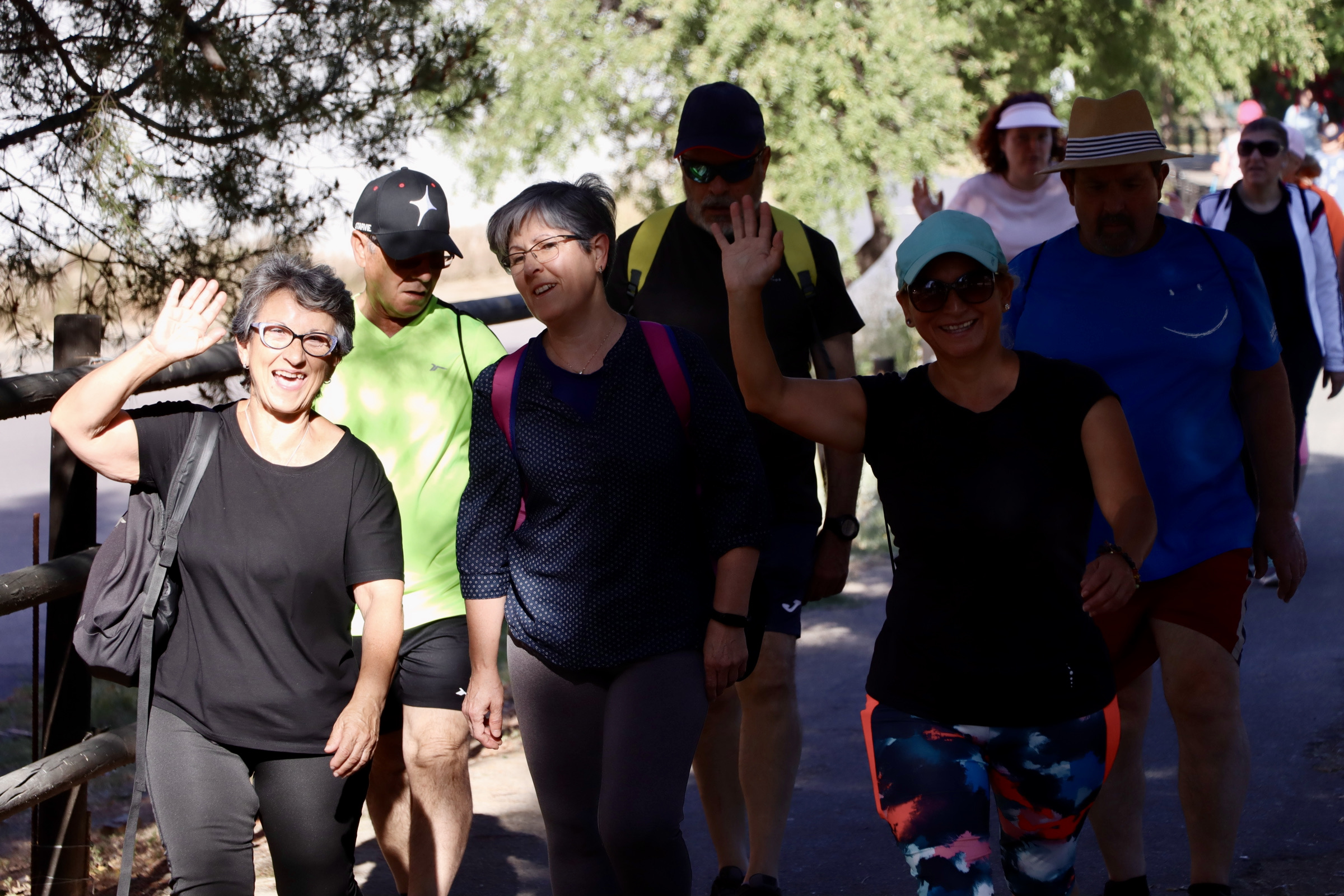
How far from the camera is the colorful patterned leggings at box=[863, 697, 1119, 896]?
2.98 metres

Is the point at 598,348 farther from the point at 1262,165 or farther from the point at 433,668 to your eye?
the point at 1262,165

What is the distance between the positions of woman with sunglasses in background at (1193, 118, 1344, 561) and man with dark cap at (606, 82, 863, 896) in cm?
340

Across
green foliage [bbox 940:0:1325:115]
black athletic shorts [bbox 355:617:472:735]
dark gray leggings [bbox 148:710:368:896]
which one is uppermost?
green foliage [bbox 940:0:1325:115]

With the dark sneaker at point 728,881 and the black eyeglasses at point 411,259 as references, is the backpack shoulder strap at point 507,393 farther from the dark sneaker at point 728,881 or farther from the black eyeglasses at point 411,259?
the dark sneaker at point 728,881

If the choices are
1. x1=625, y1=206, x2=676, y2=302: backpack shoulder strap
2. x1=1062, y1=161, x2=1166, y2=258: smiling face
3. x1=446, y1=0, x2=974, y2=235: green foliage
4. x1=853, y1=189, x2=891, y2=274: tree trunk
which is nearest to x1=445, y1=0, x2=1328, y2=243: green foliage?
x1=446, y1=0, x2=974, y2=235: green foliage

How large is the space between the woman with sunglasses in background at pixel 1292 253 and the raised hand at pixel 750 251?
4.36 metres

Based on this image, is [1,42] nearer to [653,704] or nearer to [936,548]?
[653,704]

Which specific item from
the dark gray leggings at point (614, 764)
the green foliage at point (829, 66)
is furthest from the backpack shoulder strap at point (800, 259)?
the green foliage at point (829, 66)

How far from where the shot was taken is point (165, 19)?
17.9 ft

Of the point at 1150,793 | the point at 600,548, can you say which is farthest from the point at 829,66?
the point at 600,548

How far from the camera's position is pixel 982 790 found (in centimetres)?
301

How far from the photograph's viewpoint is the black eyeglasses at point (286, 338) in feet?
10.9

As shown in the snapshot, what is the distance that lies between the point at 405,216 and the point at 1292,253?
4633 millimetres

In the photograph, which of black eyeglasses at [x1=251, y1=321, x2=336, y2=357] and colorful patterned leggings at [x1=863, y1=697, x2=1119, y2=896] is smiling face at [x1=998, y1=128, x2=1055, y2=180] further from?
black eyeglasses at [x1=251, y1=321, x2=336, y2=357]
